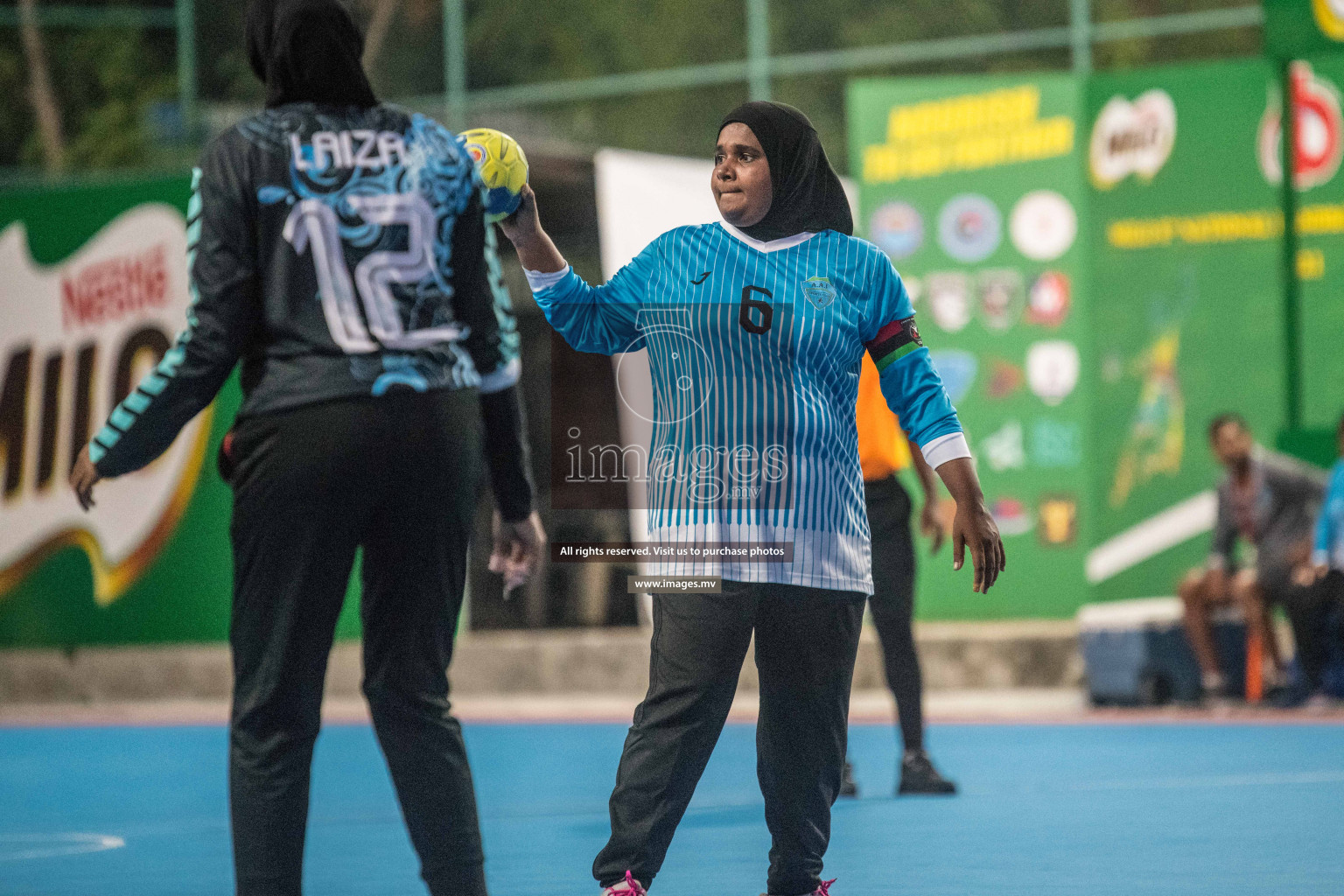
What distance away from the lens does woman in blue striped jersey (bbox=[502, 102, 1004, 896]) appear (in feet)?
14.5

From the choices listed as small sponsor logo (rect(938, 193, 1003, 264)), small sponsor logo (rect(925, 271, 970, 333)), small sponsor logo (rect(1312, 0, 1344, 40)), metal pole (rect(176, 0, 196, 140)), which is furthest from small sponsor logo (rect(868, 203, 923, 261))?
metal pole (rect(176, 0, 196, 140))

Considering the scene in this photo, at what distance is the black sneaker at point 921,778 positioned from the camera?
773 centimetres

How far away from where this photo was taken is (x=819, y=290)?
4508 mm

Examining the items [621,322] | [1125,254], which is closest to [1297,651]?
[1125,254]

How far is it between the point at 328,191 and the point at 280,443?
497 mm

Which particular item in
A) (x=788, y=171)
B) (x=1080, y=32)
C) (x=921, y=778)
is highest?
(x=1080, y=32)

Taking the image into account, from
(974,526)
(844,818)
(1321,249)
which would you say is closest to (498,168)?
(974,526)

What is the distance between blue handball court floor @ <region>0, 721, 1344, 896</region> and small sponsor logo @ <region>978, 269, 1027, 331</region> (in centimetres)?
396

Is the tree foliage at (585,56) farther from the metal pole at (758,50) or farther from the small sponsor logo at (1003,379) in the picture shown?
the small sponsor logo at (1003,379)

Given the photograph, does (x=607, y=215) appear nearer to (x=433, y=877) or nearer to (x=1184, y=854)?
(x=1184, y=854)

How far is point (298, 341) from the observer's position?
3848 millimetres

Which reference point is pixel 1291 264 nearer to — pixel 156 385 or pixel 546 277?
pixel 546 277

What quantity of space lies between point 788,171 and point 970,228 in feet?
32.7

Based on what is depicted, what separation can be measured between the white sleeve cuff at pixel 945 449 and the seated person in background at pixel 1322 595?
25.5 feet
